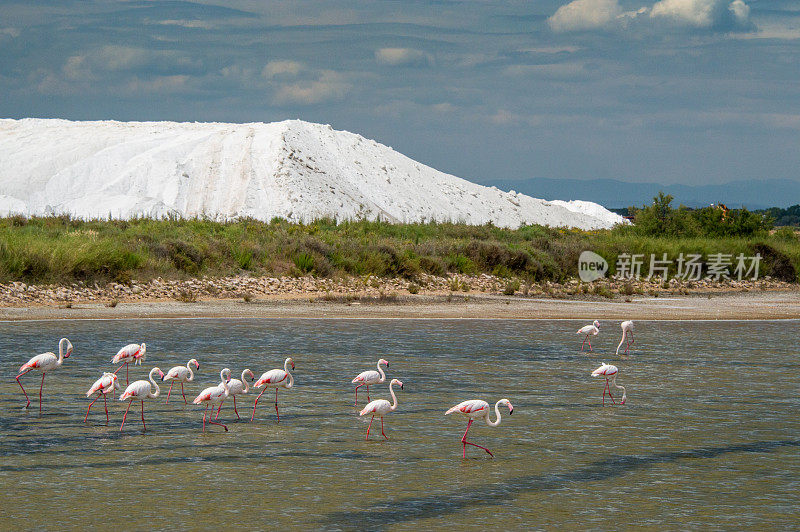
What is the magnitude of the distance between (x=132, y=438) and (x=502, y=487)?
4.30 metres

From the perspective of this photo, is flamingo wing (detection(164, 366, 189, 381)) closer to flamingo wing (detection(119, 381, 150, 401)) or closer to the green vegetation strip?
flamingo wing (detection(119, 381, 150, 401))

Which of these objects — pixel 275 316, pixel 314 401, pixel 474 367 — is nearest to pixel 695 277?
pixel 275 316

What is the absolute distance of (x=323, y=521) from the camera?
824 centimetres

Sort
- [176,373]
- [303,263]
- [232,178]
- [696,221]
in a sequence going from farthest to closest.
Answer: [232,178], [696,221], [303,263], [176,373]

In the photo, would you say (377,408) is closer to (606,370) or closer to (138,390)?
(138,390)

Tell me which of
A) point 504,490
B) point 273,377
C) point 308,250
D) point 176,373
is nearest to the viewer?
point 504,490

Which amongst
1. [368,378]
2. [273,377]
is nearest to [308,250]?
[368,378]

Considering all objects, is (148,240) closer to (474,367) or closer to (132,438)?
(474,367)

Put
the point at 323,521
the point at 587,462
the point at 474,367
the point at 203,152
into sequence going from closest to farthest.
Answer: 1. the point at 323,521
2. the point at 587,462
3. the point at 474,367
4. the point at 203,152

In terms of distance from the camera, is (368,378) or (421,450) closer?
(421,450)

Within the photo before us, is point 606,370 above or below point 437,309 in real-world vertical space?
above

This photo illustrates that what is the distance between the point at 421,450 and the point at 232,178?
44431 millimetres

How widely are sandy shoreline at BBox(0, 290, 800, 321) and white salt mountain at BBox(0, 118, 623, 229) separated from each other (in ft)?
62.4

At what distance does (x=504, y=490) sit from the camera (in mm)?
9305
